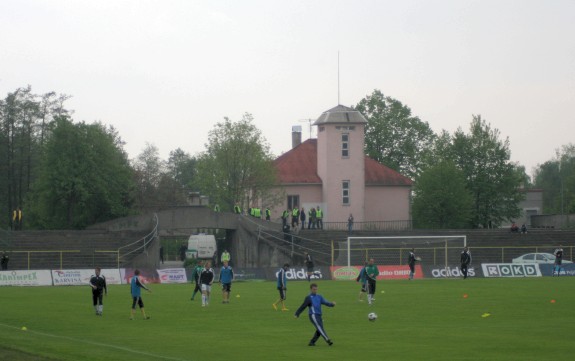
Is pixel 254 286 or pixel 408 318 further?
pixel 254 286

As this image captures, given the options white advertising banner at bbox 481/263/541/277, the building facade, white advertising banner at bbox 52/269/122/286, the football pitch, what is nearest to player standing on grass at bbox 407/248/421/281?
white advertising banner at bbox 481/263/541/277

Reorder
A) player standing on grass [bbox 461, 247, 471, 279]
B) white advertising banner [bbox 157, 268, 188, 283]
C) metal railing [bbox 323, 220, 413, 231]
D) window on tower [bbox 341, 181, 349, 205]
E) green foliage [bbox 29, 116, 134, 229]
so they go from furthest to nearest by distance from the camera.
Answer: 1. window on tower [bbox 341, 181, 349, 205]
2. metal railing [bbox 323, 220, 413, 231]
3. green foliage [bbox 29, 116, 134, 229]
4. white advertising banner [bbox 157, 268, 188, 283]
5. player standing on grass [bbox 461, 247, 471, 279]

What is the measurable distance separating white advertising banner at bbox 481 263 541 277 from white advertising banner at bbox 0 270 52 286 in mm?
28348

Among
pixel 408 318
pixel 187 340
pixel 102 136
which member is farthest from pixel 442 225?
pixel 187 340

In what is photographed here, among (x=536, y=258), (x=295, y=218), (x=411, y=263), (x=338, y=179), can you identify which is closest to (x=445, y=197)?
(x=338, y=179)

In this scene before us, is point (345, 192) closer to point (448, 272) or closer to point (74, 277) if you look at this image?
point (448, 272)

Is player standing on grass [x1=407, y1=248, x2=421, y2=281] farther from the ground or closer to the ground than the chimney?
closer to the ground

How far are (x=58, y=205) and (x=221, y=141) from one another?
49.6 feet

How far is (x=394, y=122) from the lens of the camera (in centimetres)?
11138

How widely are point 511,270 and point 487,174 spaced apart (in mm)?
31098

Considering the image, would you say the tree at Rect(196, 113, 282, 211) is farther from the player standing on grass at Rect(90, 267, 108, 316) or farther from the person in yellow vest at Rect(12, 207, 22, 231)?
the player standing on grass at Rect(90, 267, 108, 316)

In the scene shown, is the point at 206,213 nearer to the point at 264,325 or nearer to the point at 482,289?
the point at 482,289

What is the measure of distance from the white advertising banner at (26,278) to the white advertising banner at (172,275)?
23.3 feet

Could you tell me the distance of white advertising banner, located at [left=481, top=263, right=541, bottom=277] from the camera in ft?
218
